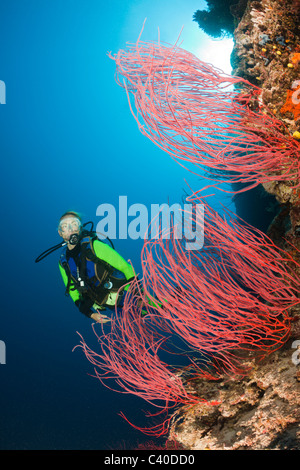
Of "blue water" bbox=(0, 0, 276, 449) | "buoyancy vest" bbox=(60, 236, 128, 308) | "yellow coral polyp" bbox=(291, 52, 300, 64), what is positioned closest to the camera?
"yellow coral polyp" bbox=(291, 52, 300, 64)

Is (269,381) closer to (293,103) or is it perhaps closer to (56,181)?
(293,103)

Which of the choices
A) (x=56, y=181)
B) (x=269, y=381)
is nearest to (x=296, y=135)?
(x=269, y=381)

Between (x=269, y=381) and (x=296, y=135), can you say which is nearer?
(x=269, y=381)

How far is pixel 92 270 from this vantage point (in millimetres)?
3598

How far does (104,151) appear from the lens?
72.8 metres

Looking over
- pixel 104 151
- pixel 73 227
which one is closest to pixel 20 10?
pixel 104 151

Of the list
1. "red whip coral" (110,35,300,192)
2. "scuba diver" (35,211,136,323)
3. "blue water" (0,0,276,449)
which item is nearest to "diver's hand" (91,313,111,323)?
"scuba diver" (35,211,136,323)

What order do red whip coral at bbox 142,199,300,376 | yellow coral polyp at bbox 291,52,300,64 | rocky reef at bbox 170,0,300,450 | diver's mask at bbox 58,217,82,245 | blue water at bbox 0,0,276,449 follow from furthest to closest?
blue water at bbox 0,0,276,449, diver's mask at bbox 58,217,82,245, yellow coral polyp at bbox 291,52,300,64, red whip coral at bbox 142,199,300,376, rocky reef at bbox 170,0,300,450

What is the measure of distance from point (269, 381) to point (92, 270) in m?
2.47

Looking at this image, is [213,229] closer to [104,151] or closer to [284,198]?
[284,198]

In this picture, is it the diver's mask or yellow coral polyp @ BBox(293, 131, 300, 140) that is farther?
the diver's mask

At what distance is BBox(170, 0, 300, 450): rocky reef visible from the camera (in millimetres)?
1688

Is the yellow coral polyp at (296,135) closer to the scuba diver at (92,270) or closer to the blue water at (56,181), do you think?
the scuba diver at (92,270)

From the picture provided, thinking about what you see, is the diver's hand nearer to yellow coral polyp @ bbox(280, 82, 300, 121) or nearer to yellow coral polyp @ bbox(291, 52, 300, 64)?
yellow coral polyp @ bbox(280, 82, 300, 121)
